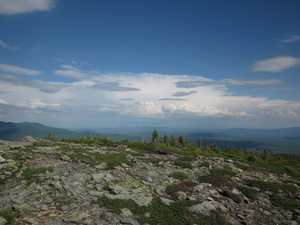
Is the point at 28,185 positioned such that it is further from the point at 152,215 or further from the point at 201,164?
the point at 201,164

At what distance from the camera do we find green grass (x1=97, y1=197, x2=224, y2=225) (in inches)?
398

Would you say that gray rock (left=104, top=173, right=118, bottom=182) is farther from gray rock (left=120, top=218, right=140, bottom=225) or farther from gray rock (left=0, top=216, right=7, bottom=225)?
gray rock (left=0, top=216, right=7, bottom=225)

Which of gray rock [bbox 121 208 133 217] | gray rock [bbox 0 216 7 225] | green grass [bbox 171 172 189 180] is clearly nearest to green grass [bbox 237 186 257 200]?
green grass [bbox 171 172 189 180]

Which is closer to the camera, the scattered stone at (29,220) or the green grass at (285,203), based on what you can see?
the scattered stone at (29,220)

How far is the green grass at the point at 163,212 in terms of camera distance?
398 inches

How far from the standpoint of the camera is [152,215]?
10492 millimetres

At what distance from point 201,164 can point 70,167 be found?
14.5 metres

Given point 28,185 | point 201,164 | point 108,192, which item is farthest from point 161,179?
point 28,185

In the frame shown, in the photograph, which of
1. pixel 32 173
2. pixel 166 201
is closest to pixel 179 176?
pixel 166 201

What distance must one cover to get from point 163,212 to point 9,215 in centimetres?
775

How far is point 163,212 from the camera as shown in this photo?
1096cm

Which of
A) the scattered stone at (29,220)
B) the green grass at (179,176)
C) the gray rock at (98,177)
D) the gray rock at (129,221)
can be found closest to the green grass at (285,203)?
the green grass at (179,176)

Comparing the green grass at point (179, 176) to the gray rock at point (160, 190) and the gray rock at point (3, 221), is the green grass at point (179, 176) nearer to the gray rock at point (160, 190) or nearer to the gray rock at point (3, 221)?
the gray rock at point (160, 190)

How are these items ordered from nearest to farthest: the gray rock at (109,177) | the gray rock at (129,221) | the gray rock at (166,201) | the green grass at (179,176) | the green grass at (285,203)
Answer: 1. the gray rock at (129,221)
2. the gray rock at (166,201)
3. the green grass at (285,203)
4. the gray rock at (109,177)
5. the green grass at (179,176)
